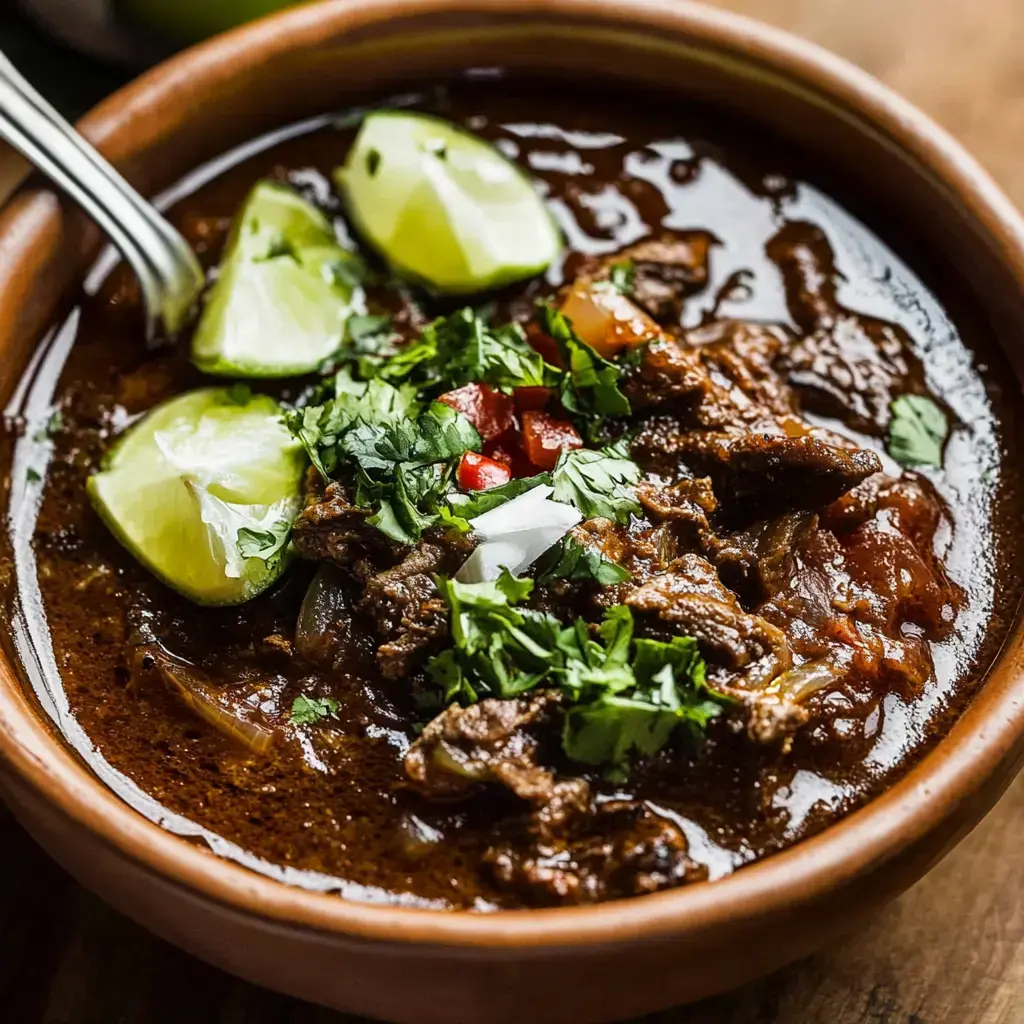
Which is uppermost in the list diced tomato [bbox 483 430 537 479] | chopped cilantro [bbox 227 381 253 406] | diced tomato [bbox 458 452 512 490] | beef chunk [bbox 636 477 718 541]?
beef chunk [bbox 636 477 718 541]

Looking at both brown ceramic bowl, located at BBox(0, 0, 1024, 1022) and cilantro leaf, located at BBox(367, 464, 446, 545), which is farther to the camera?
cilantro leaf, located at BBox(367, 464, 446, 545)

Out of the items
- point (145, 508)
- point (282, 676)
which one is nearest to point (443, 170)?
point (145, 508)

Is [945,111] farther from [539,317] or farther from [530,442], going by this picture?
[530,442]

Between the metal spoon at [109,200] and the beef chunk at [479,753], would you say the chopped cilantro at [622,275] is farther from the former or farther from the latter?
the beef chunk at [479,753]

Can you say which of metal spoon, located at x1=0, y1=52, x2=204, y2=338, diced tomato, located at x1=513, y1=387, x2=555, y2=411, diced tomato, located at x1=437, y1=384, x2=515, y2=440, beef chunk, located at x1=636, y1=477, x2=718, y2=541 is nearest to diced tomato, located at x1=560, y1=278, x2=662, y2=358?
diced tomato, located at x1=513, y1=387, x2=555, y2=411

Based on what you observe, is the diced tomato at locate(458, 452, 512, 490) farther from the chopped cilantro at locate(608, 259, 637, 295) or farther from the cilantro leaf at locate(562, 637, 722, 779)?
the chopped cilantro at locate(608, 259, 637, 295)

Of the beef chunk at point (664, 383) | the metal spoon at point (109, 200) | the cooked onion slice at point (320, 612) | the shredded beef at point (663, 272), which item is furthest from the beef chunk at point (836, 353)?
the metal spoon at point (109, 200)

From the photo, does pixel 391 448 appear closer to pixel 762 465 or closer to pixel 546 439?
pixel 546 439

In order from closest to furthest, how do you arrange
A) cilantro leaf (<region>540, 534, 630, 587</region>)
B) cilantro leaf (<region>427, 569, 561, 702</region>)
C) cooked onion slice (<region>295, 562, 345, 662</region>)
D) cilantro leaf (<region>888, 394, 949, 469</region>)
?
cilantro leaf (<region>427, 569, 561, 702</region>)
cilantro leaf (<region>540, 534, 630, 587</region>)
cooked onion slice (<region>295, 562, 345, 662</region>)
cilantro leaf (<region>888, 394, 949, 469</region>)
